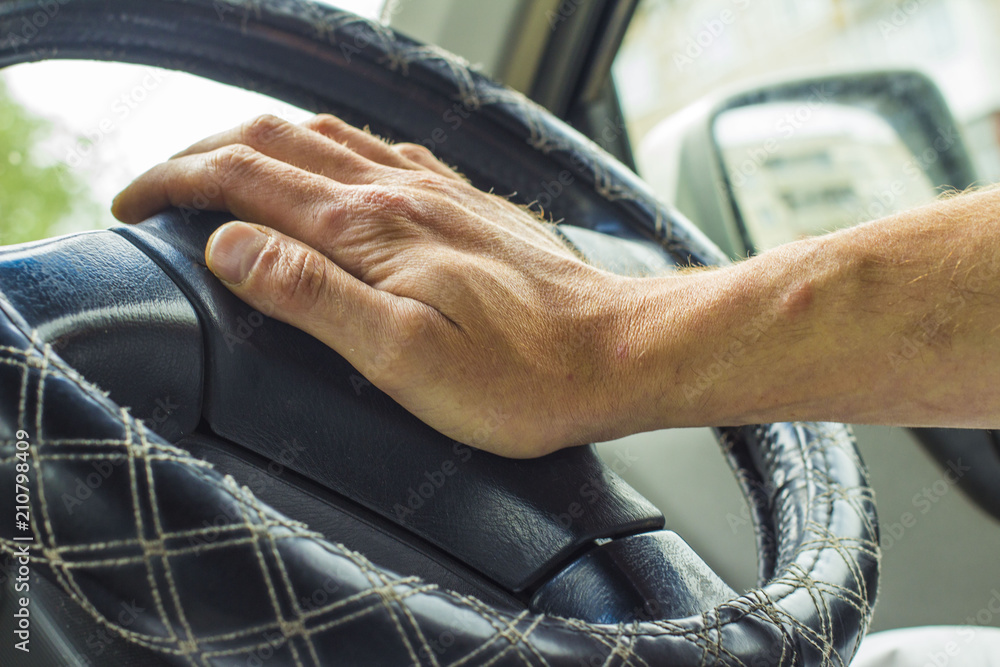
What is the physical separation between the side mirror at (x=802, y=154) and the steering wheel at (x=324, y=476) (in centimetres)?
85

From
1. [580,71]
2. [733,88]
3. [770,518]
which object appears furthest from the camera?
[733,88]

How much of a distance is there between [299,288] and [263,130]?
237 millimetres

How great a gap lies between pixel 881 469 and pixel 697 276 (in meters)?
0.92

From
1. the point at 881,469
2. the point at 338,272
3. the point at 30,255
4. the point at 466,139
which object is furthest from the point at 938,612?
the point at 30,255

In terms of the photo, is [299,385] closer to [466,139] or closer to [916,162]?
[466,139]

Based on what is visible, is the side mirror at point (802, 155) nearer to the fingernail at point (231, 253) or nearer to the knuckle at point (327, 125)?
the knuckle at point (327, 125)

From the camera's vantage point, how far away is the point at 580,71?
58.6 inches

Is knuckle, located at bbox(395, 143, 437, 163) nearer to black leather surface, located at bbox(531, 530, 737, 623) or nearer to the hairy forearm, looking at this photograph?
the hairy forearm

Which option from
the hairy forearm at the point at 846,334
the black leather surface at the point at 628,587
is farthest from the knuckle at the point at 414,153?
the black leather surface at the point at 628,587

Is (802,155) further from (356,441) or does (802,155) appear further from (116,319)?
(116,319)

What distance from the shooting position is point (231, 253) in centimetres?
52

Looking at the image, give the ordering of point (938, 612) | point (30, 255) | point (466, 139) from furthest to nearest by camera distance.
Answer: point (938, 612), point (466, 139), point (30, 255)

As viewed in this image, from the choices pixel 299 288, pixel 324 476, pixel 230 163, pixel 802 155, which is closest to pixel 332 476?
pixel 324 476

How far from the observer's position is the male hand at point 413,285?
0.53 meters
